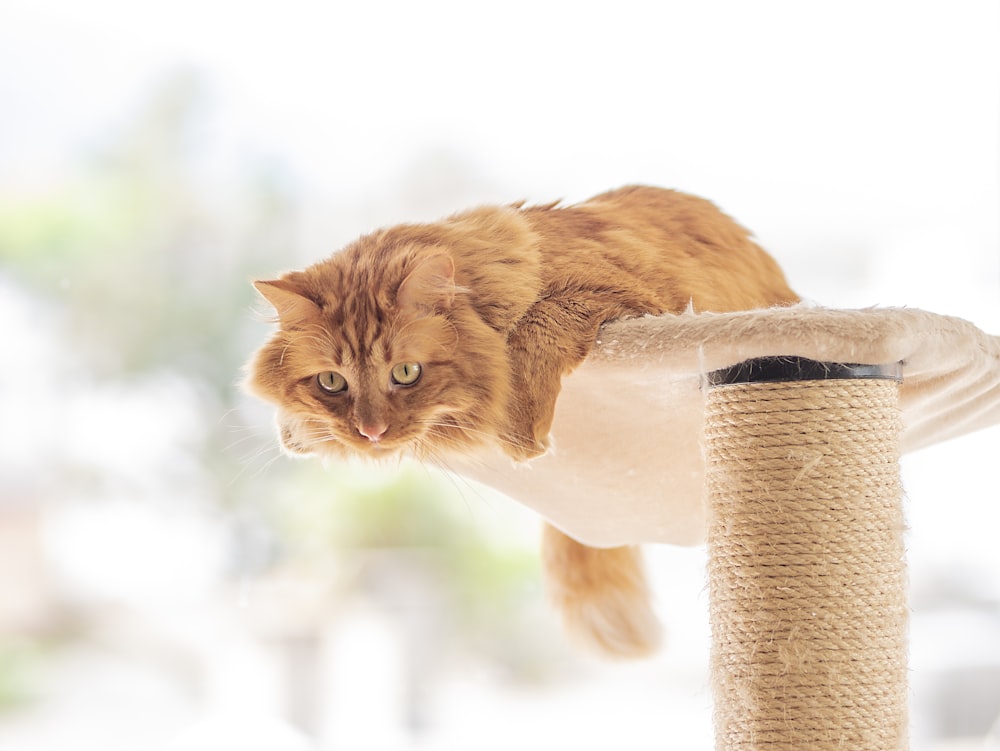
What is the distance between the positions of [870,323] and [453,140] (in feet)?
6.71

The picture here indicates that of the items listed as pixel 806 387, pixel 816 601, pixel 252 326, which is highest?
pixel 252 326

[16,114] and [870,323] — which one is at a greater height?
[16,114]

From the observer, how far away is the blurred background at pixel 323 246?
2.77 metres

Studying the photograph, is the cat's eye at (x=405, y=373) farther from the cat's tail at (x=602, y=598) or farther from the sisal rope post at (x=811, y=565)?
the cat's tail at (x=602, y=598)

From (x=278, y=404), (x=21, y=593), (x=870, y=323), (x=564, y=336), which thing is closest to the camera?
(x=870, y=323)

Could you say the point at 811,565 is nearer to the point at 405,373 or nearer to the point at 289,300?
the point at 405,373

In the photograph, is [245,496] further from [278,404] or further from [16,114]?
[278,404]

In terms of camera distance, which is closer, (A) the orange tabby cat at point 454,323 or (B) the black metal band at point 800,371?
(B) the black metal band at point 800,371

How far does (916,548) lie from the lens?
2748 millimetres

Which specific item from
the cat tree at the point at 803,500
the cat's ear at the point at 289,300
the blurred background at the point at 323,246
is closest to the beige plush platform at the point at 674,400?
the cat tree at the point at 803,500

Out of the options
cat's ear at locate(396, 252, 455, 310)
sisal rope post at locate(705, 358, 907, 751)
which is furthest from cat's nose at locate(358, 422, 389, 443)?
sisal rope post at locate(705, 358, 907, 751)

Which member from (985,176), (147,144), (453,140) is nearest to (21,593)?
(147,144)

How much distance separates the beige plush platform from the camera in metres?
0.97

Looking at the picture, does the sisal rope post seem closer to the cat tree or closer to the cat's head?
the cat tree
